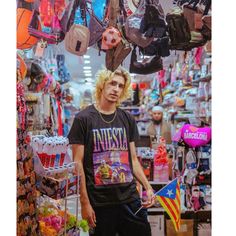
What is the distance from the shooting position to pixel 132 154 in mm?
3104

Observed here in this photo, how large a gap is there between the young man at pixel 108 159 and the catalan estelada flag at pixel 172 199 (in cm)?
16

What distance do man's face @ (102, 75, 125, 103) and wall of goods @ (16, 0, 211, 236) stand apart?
0.28 feet

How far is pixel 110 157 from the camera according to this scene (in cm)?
306

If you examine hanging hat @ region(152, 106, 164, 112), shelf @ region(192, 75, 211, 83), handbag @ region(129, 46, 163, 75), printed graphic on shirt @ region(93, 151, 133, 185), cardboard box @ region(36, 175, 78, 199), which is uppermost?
handbag @ region(129, 46, 163, 75)

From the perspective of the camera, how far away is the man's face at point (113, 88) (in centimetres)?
308

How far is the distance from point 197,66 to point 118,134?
0.68m

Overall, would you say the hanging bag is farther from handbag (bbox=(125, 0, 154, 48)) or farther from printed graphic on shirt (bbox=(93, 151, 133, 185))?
printed graphic on shirt (bbox=(93, 151, 133, 185))

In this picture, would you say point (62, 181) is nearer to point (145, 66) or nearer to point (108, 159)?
point (108, 159)

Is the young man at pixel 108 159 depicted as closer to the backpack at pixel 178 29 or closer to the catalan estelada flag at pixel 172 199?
the catalan estelada flag at pixel 172 199

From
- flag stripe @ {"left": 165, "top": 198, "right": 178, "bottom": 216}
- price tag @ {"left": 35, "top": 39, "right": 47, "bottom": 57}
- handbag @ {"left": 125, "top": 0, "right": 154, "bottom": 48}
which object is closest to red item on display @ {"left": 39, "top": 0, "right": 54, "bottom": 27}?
price tag @ {"left": 35, "top": 39, "right": 47, "bottom": 57}

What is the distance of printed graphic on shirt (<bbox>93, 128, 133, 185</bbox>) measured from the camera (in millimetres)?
3053

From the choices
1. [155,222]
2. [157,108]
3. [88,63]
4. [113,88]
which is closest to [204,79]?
[157,108]
